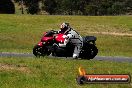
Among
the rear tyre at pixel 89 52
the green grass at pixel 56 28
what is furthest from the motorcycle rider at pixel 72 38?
the green grass at pixel 56 28

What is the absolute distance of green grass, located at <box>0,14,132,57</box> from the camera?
41.2 metres

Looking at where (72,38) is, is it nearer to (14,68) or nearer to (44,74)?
(14,68)

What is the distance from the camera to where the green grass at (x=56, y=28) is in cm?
4115

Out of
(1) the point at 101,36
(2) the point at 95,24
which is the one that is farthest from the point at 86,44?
(2) the point at 95,24

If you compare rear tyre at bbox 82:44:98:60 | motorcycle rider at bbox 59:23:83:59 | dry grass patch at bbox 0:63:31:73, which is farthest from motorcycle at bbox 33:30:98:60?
dry grass patch at bbox 0:63:31:73

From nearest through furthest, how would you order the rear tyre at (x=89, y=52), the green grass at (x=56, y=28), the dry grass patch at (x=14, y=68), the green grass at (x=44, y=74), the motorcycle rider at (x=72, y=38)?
the green grass at (x=44, y=74), the dry grass patch at (x=14, y=68), the motorcycle rider at (x=72, y=38), the rear tyre at (x=89, y=52), the green grass at (x=56, y=28)

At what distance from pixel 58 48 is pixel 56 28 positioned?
36.1 m

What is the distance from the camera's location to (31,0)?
426 feet

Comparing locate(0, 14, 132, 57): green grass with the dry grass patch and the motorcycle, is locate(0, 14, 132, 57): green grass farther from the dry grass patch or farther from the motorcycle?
the dry grass patch

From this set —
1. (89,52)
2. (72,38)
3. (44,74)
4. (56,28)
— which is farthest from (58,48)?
(56,28)

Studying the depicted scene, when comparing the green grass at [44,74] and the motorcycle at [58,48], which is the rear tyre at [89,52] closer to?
the motorcycle at [58,48]

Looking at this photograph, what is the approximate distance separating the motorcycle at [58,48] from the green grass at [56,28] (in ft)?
39.7

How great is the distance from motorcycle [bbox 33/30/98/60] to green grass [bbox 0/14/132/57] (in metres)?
12.1

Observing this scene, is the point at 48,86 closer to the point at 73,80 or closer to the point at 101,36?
the point at 73,80
